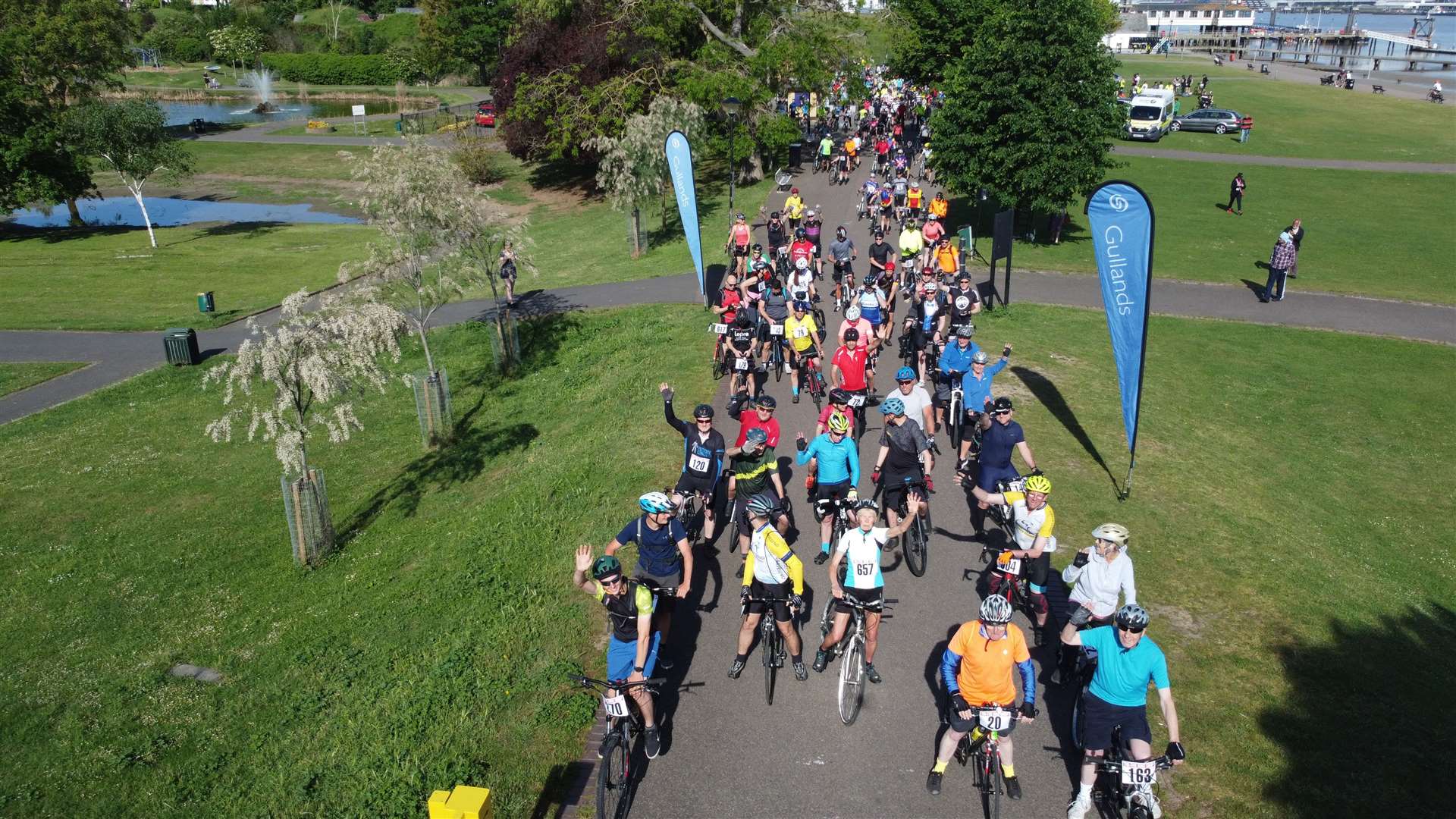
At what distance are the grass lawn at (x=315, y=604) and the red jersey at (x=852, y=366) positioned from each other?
3.00m

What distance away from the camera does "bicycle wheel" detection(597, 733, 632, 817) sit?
7043mm

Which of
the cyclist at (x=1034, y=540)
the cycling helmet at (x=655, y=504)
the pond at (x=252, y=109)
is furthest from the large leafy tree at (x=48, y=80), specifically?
the cyclist at (x=1034, y=540)

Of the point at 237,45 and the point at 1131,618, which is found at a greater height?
the point at 237,45

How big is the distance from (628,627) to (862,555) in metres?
2.22

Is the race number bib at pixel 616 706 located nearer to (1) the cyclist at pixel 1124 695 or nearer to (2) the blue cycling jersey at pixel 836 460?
(1) the cyclist at pixel 1124 695

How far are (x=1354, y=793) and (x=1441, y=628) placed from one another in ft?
13.8

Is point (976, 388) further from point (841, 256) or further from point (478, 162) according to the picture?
point (478, 162)

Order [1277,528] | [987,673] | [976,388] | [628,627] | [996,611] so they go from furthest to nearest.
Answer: [976,388], [1277,528], [628,627], [987,673], [996,611]

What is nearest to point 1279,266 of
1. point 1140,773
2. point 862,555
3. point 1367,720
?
point 1367,720

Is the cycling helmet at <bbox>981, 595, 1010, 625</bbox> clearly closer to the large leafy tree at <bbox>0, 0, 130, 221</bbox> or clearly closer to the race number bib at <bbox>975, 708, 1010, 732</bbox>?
the race number bib at <bbox>975, 708, 1010, 732</bbox>

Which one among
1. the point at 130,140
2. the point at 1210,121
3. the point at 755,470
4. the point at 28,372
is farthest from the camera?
the point at 1210,121

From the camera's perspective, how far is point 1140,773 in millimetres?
6781

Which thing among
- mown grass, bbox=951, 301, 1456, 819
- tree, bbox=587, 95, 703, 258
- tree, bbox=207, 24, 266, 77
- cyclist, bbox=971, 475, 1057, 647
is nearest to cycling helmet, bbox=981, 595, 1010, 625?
cyclist, bbox=971, 475, 1057, 647

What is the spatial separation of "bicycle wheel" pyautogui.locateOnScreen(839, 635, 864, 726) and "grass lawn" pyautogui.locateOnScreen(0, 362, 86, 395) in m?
22.8
